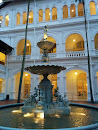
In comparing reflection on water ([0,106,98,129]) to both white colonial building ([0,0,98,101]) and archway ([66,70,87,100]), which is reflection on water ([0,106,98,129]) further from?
archway ([66,70,87,100])

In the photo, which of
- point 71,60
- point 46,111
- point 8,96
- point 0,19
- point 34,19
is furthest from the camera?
point 0,19

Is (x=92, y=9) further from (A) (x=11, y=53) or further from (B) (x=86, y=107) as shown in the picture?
(B) (x=86, y=107)

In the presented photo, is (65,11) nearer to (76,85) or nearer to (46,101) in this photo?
(76,85)

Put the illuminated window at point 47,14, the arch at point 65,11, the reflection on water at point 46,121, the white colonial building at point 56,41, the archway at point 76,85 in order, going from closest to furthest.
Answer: the reflection on water at point 46,121, the white colonial building at point 56,41, the archway at point 76,85, the arch at point 65,11, the illuminated window at point 47,14

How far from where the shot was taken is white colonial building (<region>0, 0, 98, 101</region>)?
50.1 ft

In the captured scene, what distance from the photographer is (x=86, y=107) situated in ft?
26.0

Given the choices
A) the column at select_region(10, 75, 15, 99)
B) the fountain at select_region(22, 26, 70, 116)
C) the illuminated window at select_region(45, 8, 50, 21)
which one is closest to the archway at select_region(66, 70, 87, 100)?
the column at select_region(10, 75, 15, 99)

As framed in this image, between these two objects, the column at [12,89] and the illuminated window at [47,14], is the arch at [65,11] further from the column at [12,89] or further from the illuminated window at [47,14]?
the column at [12,89]

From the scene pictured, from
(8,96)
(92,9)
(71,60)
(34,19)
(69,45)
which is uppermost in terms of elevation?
(92,9)

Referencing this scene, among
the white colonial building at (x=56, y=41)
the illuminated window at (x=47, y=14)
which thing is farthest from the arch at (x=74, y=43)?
the illuminated window at (x=47, y=14)

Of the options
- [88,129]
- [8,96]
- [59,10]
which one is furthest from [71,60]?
[88,129]

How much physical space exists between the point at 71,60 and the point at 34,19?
8.22m

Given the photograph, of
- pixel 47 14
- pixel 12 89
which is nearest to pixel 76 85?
pixel 12 89

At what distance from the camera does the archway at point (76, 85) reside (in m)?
16.3
